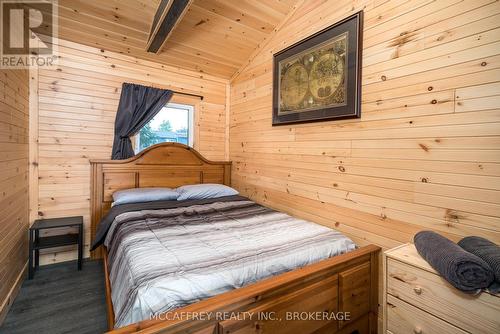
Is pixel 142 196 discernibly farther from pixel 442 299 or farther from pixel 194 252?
pixel 442 299

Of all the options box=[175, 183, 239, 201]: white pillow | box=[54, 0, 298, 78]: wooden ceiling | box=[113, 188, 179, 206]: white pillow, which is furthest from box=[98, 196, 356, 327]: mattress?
box=[54, 0, 298, 78]: wooden ceiling

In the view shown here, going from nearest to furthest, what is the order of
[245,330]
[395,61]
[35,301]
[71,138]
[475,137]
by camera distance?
[245,330], [475,137], [395,61], [35,301], [71,138]

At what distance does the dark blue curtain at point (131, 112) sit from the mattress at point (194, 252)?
3.22ft

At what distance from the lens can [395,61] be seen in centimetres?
163

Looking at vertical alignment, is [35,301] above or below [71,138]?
below

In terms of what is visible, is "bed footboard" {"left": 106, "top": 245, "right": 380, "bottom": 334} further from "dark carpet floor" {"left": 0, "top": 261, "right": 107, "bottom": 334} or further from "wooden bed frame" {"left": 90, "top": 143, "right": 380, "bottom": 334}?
"dark carpet floor" {"left": 0, "top": 261, "right": 107, "bottom": 334}

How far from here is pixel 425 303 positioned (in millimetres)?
1119

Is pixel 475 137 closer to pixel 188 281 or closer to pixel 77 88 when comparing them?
pixel 188 281

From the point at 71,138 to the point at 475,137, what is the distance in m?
3.55

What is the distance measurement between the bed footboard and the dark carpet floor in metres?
1.23

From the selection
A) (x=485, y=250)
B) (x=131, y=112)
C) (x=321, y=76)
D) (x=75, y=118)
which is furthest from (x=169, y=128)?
(x=485, y=250)

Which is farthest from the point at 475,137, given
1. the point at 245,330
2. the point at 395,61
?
the point at 245,330

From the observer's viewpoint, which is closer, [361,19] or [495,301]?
[495,301]

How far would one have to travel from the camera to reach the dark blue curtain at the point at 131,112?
9.43ft
